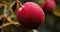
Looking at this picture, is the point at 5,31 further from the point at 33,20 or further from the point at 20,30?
the point at 33,20

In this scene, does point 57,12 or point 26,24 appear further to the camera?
point 57,12

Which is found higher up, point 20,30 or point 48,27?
point 20,30

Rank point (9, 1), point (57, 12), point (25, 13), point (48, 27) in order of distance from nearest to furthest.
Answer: point (25, 13) → point (9, 1) → point (57, 12) → point (48, 27)

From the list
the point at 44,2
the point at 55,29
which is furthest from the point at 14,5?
the point at 55,29

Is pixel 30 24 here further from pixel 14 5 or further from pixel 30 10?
pixel 14 5

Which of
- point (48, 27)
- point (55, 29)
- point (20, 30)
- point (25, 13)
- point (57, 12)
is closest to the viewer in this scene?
point (25, 13)

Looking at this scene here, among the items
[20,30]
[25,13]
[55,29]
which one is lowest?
[55,29]

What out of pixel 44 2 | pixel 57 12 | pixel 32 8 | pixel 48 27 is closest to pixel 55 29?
pixel 48 27

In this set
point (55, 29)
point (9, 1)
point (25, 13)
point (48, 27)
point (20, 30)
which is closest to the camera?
point (25, 13)

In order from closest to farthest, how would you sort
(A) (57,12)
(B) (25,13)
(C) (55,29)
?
(B) (25,13), (A) (57,12), (C) (55,29)
